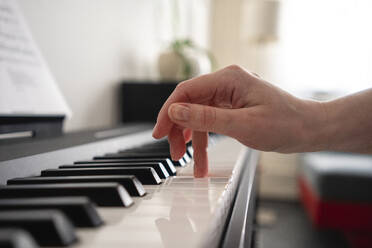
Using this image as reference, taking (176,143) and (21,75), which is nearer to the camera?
(176,143)

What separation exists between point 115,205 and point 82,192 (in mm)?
46

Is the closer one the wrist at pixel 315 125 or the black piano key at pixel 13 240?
the black piano key at pixel 13 240

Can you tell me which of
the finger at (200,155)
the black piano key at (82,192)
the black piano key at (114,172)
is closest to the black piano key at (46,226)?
the black piano key at (82,192)

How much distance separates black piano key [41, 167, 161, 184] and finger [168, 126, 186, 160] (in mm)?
130

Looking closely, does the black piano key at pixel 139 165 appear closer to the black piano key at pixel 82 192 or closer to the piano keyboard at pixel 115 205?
the piano keyboard at pixel 115 205

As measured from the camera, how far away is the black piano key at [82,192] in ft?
1.56

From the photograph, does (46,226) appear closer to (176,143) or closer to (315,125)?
(176,143)

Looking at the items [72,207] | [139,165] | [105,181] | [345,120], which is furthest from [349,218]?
[72,207]

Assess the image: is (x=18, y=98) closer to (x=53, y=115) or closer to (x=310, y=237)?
(x=53, y=115)

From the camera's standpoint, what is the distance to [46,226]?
13.6 inches

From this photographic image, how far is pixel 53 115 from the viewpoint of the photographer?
3.49ft

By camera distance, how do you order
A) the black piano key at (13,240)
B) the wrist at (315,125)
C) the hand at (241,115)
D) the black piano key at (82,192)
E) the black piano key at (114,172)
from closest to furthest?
the black piano key at (13,240)
the black piano key at (82,192)
the black piano key at (114,172)
the hand at (241,115)
the wrist at (315,125)

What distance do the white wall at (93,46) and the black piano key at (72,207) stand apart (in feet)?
3.28

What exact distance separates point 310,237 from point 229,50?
2.47 m
